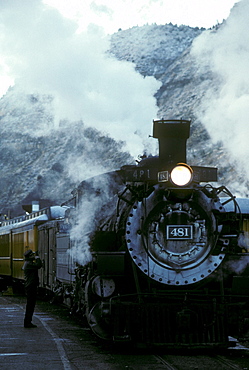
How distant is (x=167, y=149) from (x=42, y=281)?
9.23 m

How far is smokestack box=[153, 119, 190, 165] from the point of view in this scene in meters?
10.0

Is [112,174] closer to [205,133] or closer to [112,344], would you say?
[112,344]

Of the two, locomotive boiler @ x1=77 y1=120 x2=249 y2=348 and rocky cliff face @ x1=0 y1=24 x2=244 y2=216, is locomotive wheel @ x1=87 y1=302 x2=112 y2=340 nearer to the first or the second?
locomotive boiler @ x1=77 y1=120 x2=249 y2=348

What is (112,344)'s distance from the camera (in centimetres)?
945

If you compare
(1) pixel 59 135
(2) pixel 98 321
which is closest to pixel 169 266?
(2) pixel 98 321

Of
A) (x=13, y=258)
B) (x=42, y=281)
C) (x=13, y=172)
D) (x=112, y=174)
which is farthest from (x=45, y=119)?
(x=112, y=174)

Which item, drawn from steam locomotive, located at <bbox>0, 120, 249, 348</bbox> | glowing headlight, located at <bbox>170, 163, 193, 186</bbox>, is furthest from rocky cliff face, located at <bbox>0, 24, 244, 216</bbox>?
glowing headlight, located at <bbox>170, 163, 193, 186</bbox>

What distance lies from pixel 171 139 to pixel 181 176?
126cm

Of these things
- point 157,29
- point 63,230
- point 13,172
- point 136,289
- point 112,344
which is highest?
point 157,29

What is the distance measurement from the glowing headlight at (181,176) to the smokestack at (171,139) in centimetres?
90

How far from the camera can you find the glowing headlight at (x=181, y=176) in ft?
29.4

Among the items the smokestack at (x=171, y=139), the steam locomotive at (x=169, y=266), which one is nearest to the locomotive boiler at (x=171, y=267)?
the steam locomotive at (x=169, y=266)

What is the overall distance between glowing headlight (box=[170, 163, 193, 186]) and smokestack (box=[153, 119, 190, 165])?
900 mm

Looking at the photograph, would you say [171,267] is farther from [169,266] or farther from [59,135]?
[59,135]
